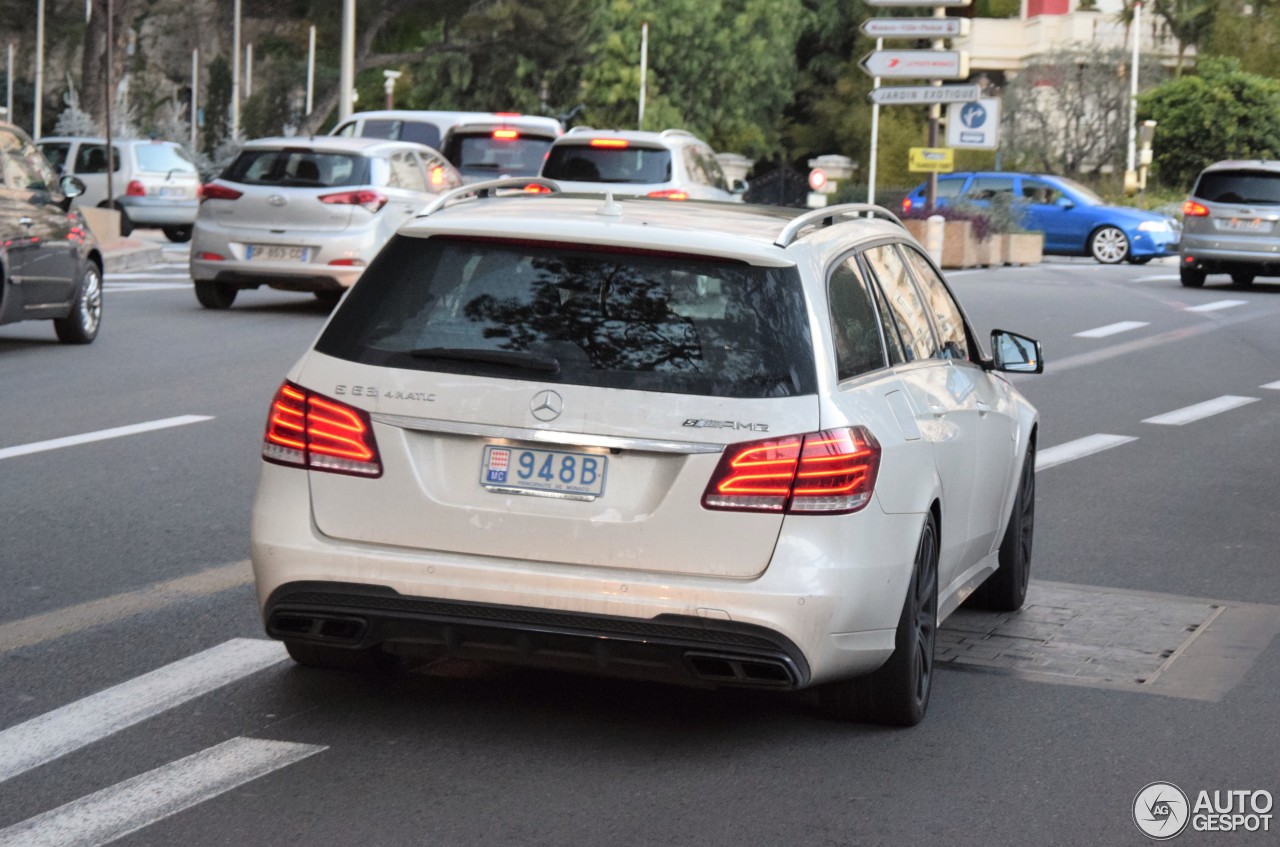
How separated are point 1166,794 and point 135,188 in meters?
30.7

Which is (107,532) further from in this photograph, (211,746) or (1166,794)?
(1166,794)

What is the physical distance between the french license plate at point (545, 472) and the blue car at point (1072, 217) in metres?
30.9

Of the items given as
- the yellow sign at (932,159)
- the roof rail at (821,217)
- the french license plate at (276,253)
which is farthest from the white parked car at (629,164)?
the roof rail at (821,217)

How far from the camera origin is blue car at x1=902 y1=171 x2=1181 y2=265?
36.3 metres

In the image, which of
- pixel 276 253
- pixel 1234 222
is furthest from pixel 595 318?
pixel 1234 222

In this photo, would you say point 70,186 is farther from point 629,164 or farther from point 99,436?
point 629,164

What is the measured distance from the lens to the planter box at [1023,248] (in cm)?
3494

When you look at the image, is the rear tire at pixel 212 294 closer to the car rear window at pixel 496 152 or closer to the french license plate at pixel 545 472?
the car rear window at pixel 496 152

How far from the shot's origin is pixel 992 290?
27.1 metres

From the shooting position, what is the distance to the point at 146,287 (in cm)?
2336

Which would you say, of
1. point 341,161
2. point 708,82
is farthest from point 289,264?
point 708,82

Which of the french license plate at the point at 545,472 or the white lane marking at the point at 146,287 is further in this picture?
the white lane marking at the point at 146,287

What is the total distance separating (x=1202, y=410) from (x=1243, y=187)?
588 inches

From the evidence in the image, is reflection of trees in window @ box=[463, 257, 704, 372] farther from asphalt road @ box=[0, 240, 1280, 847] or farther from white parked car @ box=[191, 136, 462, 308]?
white parked car @ box=[191, 136, 462, 308]
